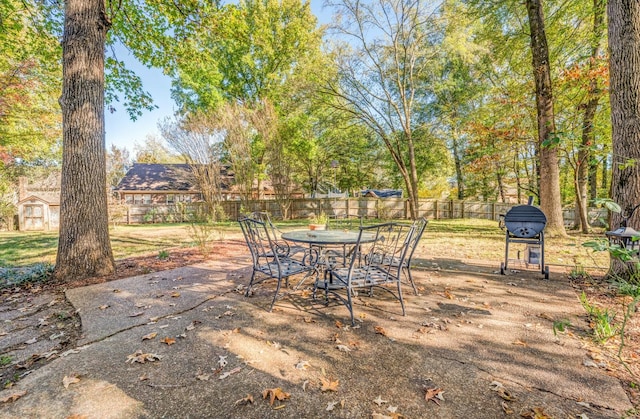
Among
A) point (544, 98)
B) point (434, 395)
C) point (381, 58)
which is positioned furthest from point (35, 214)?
point (544, 98)

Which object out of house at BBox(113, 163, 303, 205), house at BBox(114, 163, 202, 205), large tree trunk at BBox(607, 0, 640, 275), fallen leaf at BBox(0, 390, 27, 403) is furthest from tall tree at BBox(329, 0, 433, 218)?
fallen leaf at BBox(0, 390, 27, 403)

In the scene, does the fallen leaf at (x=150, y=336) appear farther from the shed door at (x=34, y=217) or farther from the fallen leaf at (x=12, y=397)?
the shed door at (x=34, y=217)

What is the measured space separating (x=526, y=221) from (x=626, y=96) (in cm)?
188

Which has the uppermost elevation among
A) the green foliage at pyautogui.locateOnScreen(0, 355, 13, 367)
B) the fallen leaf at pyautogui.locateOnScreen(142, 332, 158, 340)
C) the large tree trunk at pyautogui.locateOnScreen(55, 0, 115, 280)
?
the large tree trunk at pyautogui.locateOnScreen(55, 0, 115, 280)

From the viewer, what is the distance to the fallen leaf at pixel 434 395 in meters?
1.72

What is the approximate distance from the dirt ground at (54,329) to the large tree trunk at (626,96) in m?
1.23

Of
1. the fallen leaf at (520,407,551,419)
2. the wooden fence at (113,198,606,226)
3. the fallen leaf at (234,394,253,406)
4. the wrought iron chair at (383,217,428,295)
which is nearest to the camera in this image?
the fallen leaf at (520,407,551,419)

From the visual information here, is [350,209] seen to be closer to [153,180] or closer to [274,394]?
[153,180]

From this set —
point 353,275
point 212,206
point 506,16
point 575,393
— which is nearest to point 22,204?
point 212,206

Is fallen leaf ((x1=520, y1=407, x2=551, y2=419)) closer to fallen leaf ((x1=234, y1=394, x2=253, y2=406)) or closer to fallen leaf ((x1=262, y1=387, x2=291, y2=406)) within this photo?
fallen leaf ((x1=262, y1=387, x2=291, y2=406))

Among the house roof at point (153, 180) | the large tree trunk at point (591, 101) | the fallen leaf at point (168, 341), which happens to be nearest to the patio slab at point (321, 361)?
the fallen leaf at point (168, 341)

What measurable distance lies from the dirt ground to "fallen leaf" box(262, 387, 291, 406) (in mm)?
1628

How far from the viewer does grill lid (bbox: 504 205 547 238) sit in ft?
13.9

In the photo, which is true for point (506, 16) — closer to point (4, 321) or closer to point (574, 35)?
point (574, 35)
